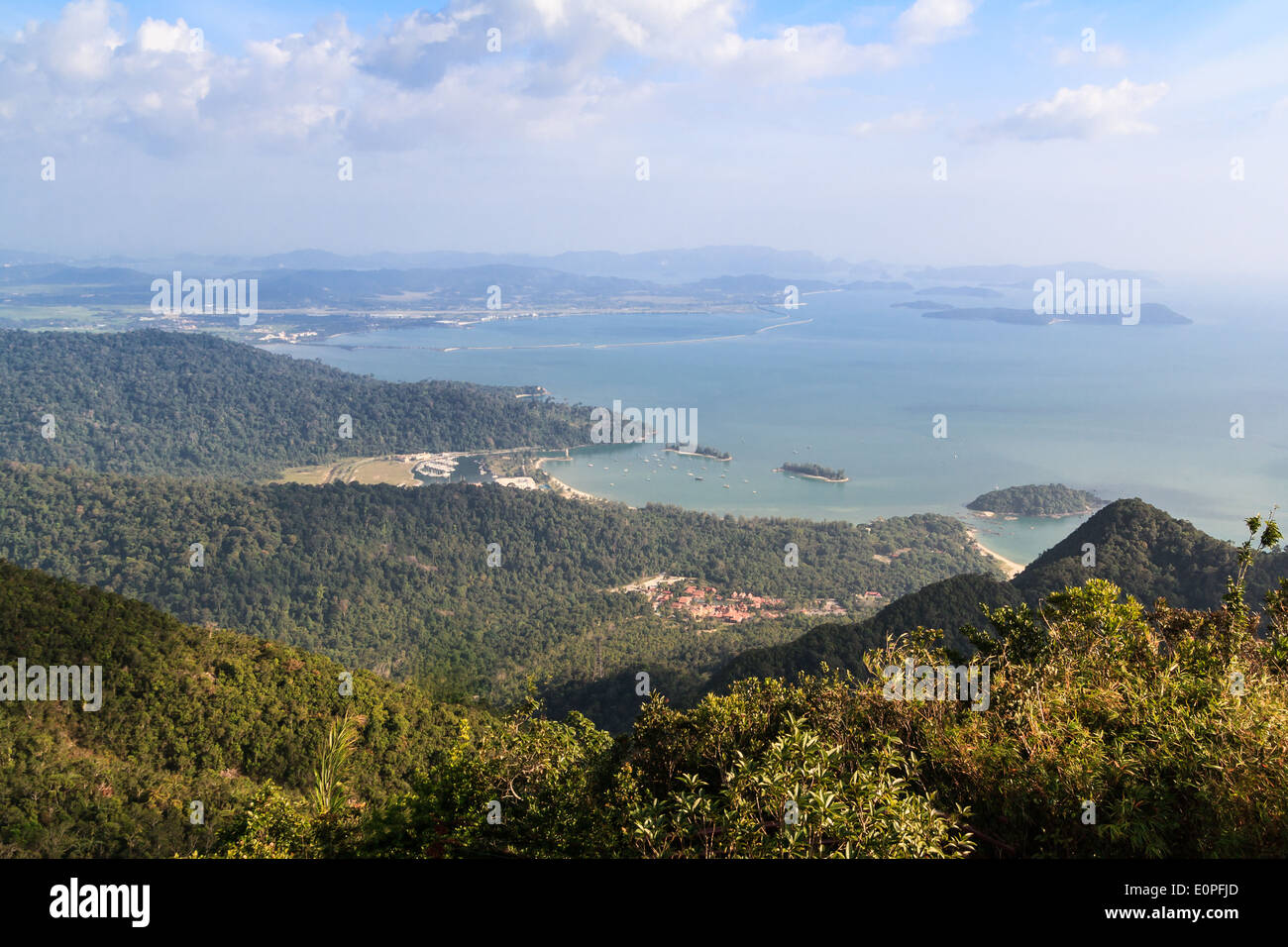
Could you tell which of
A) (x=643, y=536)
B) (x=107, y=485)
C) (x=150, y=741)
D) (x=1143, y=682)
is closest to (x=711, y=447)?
(x=643, y=536)

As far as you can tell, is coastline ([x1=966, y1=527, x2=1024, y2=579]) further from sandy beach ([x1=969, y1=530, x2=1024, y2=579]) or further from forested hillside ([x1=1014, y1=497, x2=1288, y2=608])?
forested hillside ([x1=1014, y1=497, x2=1288, y2=608])

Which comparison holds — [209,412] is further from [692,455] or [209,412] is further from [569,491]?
[692,455]

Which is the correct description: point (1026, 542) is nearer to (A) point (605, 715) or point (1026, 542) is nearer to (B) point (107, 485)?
(A) point (605, 715)

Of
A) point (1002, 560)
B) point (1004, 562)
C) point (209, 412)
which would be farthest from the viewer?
point (209, 412)

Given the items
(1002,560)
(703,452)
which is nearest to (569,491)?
(703,452)

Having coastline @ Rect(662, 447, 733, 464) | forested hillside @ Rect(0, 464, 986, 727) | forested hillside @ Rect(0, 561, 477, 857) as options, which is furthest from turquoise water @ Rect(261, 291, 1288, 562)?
forested hillside @ Rect(0, 561, 477, 857)

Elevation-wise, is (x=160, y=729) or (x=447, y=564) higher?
(x=160, y=729)

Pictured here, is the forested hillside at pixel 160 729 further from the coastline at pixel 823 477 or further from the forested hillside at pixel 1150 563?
the coastline at pixel 823 477
